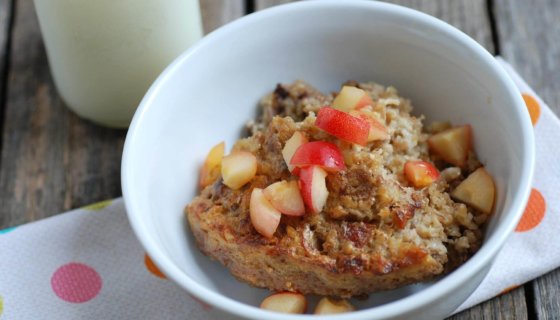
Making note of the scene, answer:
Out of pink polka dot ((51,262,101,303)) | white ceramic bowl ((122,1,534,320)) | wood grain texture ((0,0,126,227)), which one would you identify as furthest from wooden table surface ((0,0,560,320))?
white ceramic bowl ((122,1,534,320))

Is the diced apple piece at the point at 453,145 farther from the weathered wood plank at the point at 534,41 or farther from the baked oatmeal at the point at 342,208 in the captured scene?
the weathered wood plank at the point at 534,41

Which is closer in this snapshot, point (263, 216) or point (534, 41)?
point (263, 216)

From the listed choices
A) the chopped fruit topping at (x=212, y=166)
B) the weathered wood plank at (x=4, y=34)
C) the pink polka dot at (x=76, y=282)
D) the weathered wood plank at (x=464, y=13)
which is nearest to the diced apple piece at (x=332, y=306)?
the chopped fruit topping at (x=212, y=166)

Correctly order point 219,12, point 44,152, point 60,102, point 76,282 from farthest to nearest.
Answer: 1. point 219,12
2. point 60,102
3. point 44,152
4. point 76,282

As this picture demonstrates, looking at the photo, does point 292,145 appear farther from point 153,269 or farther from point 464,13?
point 464,13

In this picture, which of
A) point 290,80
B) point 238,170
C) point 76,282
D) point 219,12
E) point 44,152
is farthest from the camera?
point 219,12

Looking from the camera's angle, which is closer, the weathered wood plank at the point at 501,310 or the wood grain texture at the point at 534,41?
the weathered wood plank at the point at 501,310

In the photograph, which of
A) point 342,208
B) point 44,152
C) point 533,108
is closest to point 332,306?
point 342,208
